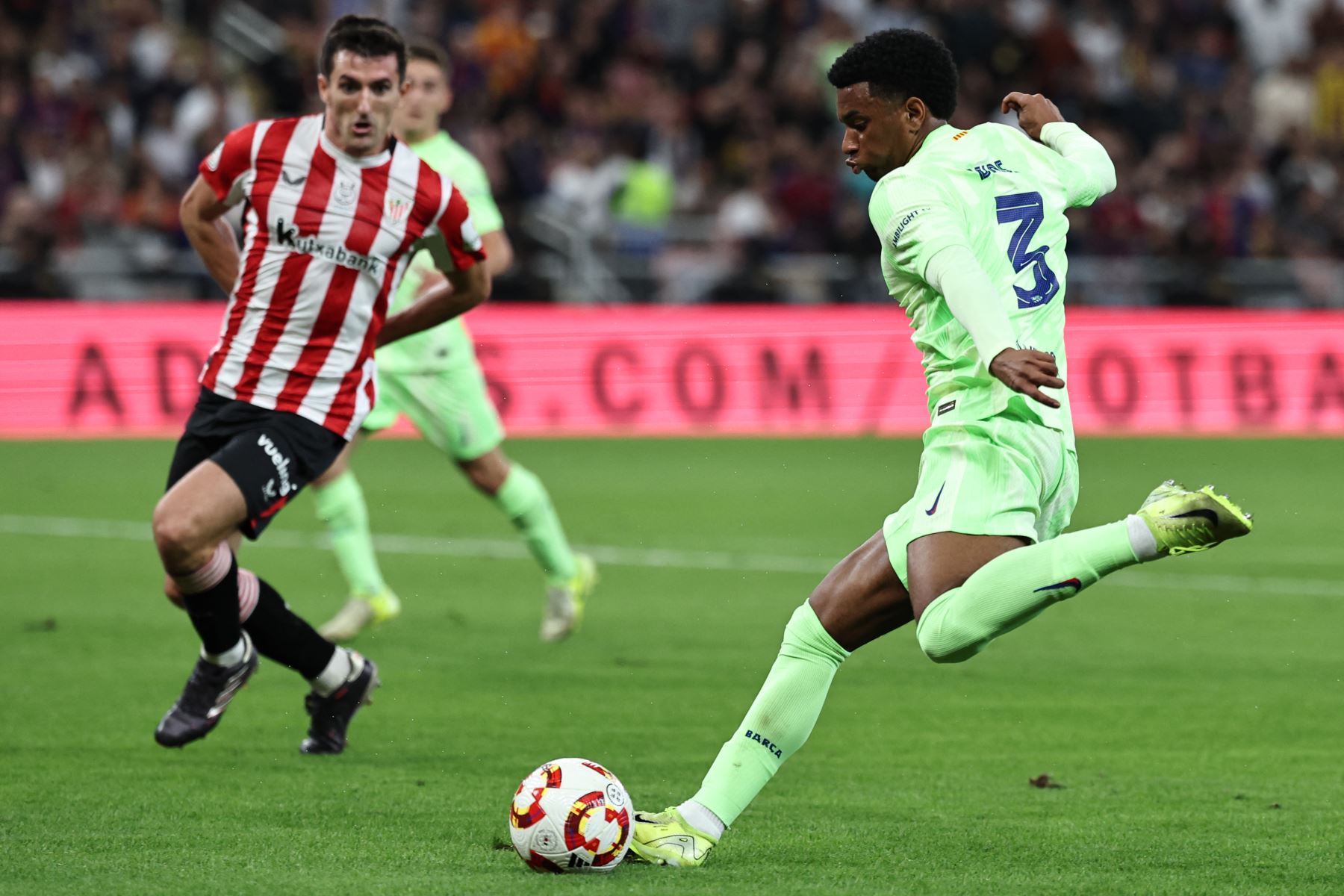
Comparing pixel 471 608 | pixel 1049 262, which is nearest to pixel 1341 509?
pixel 471 608

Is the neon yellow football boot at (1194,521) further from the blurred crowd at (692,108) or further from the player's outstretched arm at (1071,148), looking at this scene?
the blurred crowd at (692,108)

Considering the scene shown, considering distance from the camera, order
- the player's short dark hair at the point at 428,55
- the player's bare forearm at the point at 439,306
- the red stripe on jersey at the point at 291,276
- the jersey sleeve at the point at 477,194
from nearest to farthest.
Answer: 1. the red stripe on jersey at the point at 291,276
2. the player's bare forearm at the point at 439,306
3. the jersey sleeve at the point at 477,194
4. the player's short dark hair at the point at 428,55

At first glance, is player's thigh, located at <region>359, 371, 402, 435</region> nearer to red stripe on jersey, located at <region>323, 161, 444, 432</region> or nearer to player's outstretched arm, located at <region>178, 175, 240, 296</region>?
player's outstretched arm, located at <region>178, 175, 240, 296</region>

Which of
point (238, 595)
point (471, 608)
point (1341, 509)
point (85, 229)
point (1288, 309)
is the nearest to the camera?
point (238, 595)

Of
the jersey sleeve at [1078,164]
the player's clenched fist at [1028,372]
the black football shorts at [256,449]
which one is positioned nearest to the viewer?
the player's clenched fist at [1028,372]

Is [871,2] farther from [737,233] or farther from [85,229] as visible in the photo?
[85,229]

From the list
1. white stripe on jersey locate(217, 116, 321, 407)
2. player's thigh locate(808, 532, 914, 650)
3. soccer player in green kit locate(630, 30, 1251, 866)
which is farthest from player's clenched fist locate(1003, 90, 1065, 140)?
white stripe on jersey locate(217, 116, 321, 407)

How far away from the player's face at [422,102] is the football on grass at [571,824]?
15.1 feet

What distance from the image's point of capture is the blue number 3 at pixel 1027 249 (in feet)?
15.7

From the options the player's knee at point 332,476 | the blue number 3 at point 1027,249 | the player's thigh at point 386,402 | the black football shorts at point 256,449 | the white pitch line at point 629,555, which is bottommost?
the white pitch line at point 629,555

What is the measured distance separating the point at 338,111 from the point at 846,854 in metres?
2.82

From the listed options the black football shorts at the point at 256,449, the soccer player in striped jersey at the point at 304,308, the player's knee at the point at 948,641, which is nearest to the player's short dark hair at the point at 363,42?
the soccer player in striped jersey at the point at 304,308

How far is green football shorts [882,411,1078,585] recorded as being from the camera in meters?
4.63

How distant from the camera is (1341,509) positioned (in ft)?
42.7
